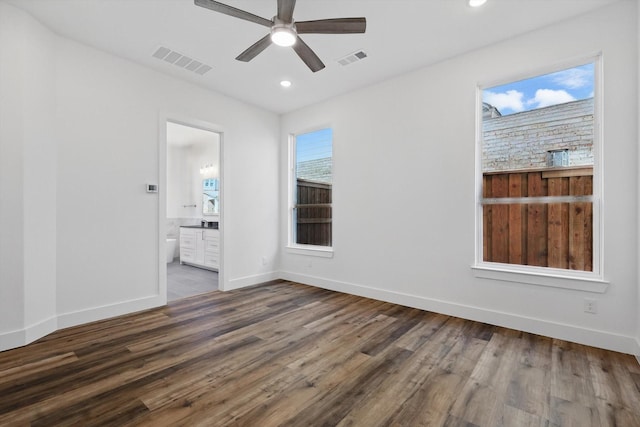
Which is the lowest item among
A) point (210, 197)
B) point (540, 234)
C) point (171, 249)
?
point (171, 249)

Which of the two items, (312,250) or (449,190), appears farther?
(312,250)

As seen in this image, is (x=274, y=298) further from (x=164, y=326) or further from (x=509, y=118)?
(x=509, y=118)

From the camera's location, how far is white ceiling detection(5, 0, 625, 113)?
8.00ft

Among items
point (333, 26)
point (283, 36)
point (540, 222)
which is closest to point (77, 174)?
point (283, 36)

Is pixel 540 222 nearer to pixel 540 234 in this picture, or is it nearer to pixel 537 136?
pixel 540 234

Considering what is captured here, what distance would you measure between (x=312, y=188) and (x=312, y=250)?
1.03 m

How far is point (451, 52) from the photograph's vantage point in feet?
10.3

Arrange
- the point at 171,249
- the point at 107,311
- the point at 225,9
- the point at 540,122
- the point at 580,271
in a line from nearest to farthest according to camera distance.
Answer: the point at 225,9
the point at 580,271
the point at 540,122
the point at 107,311
the point at 171,249

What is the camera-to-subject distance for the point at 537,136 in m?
2.87

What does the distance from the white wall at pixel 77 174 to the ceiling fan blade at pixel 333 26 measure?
2.28 metres

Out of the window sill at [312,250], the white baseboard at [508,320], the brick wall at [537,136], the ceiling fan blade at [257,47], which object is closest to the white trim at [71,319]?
the window sill at [312,250]

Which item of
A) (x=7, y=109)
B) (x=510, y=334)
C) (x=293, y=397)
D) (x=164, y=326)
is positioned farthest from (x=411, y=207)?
(x=7, y=109)

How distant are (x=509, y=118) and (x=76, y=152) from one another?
4426mm

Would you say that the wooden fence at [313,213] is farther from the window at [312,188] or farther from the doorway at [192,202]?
the doorway at [192,202]
